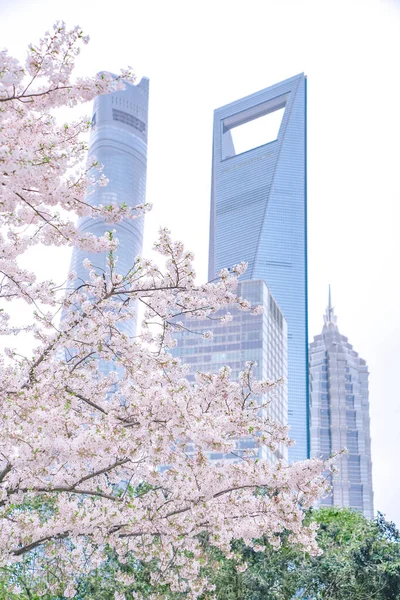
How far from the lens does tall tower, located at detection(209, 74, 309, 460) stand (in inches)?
5846

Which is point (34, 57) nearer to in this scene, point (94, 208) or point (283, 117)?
point (94, 208)

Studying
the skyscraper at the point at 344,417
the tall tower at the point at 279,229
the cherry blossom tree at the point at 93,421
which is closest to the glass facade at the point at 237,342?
the tall tower at the point at 279,229

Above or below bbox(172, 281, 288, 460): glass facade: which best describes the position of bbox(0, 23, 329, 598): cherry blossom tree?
below

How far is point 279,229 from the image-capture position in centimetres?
15025

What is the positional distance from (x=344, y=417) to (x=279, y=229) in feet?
198

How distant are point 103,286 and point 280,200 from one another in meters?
150

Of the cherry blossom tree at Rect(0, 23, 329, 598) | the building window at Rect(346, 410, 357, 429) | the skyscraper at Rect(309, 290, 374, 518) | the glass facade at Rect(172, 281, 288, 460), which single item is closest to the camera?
the cherry blossom tree at Rect(0, 23, 329, 598)

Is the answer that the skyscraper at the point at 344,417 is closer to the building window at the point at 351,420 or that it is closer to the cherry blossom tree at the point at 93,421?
the building window at the point at 351,420

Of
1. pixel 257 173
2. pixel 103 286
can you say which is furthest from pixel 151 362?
pixel 257 173

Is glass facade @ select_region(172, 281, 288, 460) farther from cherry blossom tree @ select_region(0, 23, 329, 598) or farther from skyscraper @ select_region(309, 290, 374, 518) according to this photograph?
cherry blossom tree @ select_region(0, 23, 329, 598)

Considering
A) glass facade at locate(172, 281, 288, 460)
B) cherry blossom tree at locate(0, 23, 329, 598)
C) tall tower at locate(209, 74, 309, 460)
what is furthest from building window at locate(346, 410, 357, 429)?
cherry blossom tree at locate(0, 23, 329, 598)

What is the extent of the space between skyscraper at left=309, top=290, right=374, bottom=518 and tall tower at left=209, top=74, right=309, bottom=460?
78.5 feet

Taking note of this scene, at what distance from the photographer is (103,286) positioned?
24.9ft

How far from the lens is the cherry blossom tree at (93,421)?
6.04 m
